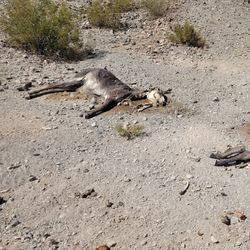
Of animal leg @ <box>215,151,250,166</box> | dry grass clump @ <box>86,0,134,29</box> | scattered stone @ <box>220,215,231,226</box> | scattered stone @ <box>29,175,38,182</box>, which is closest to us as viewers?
scattered stone @ <box>220,215,231,226</box>

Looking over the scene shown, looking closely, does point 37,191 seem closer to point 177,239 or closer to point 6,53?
point 177,239

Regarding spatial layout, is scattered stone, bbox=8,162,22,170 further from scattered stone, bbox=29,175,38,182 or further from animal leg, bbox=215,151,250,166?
animal leg, bbox=215,151,250,166

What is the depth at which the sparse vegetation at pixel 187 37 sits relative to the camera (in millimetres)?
11461

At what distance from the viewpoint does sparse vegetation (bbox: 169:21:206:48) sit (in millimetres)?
11461

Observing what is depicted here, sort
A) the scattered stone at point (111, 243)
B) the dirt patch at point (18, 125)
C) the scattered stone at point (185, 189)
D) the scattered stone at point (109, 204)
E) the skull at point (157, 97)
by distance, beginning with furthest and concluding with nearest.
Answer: the skull at point (157, 97) < the dirt patch at point (18, 125) < the scattered stone at point (185, 189) < the scattered stone at point (109, 204) < the scattered stone at point (111, 243)

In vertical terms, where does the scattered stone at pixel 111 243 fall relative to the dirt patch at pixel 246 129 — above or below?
above

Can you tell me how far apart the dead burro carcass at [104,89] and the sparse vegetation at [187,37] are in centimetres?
293

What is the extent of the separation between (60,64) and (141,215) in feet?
17.1

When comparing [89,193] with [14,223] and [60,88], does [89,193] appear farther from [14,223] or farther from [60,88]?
[60,88]

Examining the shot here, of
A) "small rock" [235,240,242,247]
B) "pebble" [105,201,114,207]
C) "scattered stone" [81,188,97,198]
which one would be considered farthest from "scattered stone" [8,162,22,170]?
"small rock" [235,240,242,247]

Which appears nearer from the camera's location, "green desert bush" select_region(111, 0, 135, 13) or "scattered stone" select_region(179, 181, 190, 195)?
"scattered stone" select_region(179, 181, 190, 195)

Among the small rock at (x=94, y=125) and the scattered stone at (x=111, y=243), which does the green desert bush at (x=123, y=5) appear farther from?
the scattered stone at (x=111, y=243)

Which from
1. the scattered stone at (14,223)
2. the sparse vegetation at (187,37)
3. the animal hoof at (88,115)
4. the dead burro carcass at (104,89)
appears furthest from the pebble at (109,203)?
the sparse vegetation at (187,37)

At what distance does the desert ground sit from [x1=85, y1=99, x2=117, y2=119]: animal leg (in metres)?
0.09
